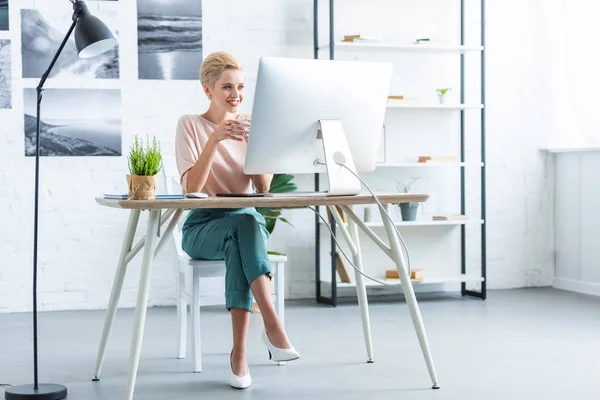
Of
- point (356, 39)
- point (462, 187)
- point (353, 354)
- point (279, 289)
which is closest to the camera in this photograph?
point (279, 289)

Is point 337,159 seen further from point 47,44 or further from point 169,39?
point 47,44

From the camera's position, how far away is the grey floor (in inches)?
112

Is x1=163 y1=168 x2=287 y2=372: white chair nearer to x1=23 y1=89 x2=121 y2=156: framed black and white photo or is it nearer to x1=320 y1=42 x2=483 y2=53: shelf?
x1=23 y1=89 x2=121 y2=156: framed black and white photo

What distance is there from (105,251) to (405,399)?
101 inches

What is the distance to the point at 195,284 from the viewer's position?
3.09 m

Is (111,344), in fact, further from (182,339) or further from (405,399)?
(405,399)

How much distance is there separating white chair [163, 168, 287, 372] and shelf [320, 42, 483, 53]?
169 centimetres

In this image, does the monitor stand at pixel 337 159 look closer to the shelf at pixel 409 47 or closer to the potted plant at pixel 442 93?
the shelf at pixel 409 47

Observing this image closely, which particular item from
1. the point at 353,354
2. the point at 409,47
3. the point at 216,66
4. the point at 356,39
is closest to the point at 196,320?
the point at 353,354

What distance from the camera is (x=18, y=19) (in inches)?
184

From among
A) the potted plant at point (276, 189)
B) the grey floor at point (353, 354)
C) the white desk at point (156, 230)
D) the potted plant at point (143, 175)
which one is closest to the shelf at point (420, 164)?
the potted plant at point (276, 189)

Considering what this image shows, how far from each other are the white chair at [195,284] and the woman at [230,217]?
48 millimetres

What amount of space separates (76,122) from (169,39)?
0.71m

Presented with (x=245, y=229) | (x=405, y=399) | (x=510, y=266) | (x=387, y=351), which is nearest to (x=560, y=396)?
(x=405, y=399)
